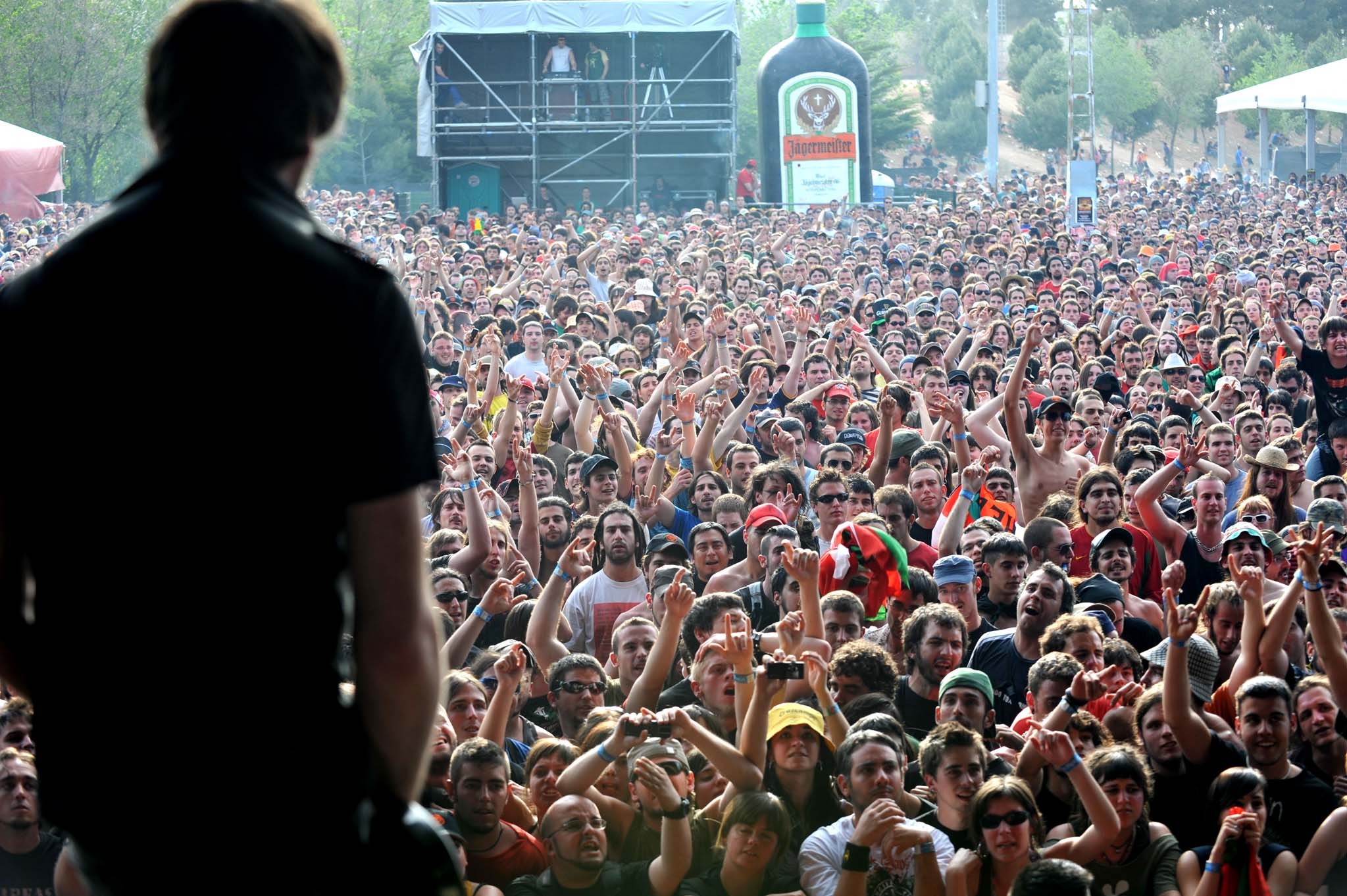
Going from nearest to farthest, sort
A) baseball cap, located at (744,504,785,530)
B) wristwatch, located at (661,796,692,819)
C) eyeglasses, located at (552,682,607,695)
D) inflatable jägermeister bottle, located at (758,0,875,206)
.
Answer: wristwatch, located at (661,796,692,819) < eyeglasses, located at (552,682,607,695) < baseball cap, located at (744,504,785,530) < inflatable jägermeister bottle, located at (758,0,875,206)

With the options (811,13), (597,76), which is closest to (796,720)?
(597,76)

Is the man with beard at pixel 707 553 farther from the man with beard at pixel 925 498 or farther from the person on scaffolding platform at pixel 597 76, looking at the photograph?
the person on scaffolding platform at pixel 597 76

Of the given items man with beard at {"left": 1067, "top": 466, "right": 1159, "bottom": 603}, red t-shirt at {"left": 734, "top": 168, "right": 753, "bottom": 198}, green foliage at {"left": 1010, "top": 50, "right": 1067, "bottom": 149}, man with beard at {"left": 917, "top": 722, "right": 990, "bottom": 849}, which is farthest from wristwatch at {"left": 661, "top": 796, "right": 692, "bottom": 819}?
green foliage at {"left": 1010, "top": 50, "right": 1067, "bottom": 149}

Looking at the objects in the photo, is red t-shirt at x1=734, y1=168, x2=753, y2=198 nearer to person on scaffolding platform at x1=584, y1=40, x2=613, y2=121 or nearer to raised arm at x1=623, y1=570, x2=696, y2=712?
person on scaffolding platform at x1=584, y1=40, x2=613, y2=121

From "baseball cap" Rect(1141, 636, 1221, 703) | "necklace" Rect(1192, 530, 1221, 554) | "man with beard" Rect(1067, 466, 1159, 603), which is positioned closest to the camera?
"baseball cap" Rect(1141, 636, 1221, 703)

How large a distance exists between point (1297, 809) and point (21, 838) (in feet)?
12.9

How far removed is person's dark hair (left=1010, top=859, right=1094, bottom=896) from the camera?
4.13 metres

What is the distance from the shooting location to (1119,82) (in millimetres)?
76062

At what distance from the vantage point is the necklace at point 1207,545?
810 cm

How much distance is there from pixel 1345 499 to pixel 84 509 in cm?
772

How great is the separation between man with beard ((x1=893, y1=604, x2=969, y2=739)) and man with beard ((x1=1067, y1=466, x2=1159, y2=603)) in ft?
5.94

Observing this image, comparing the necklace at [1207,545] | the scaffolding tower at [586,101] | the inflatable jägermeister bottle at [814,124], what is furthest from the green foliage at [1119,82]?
the necklace at [1207,545]

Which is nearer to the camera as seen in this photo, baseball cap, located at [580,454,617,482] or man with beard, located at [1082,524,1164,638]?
man with beard, located at [1082,524,1164,638]

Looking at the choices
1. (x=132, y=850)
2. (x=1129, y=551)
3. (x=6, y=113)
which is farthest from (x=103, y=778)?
(x=6, y=113)
